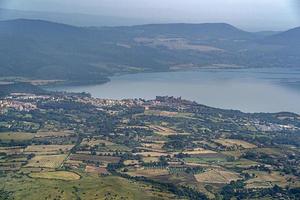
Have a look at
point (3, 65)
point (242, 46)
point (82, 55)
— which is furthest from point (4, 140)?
point (242, 46)

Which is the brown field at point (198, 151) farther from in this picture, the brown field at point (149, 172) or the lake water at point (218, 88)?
the lake water at point (218, 88)

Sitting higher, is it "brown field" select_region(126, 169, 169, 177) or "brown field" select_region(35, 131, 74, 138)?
"brown field" select_region(35, 131, 74, 138)

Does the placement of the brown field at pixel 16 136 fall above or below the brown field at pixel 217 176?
above

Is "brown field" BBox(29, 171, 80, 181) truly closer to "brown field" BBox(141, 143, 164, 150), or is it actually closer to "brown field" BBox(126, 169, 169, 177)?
"brown field" BBox(126, 169, 169, 177)

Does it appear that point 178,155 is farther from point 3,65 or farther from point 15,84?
point 3,65

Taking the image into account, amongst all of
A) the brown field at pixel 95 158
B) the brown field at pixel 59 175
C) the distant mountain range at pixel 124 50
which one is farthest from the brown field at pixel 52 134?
the distant mountain range at pixel 124 50

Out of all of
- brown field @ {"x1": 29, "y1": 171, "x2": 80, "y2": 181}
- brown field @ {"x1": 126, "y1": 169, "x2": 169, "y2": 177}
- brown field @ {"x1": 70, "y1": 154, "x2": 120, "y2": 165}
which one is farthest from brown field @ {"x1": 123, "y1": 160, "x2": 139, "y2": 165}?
brown field @ {"x1": 29, "y1": 171, "x2": 80, "y2": 181}
